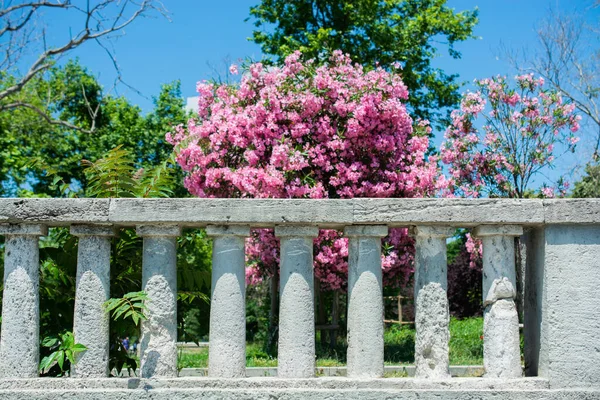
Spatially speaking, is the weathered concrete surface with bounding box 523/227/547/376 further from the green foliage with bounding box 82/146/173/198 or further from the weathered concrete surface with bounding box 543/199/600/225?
the green foliage with bounding box 82/146/173/198

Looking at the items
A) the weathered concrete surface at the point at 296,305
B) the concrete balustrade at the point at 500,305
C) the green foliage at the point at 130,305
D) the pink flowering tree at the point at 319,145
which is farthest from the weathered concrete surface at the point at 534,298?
the pink flowering tree at the point at 319,145

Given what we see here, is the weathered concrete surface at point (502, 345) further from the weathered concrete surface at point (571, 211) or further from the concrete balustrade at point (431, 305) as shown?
the weathered concrete surface at point (571, 211)

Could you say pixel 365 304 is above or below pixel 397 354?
above

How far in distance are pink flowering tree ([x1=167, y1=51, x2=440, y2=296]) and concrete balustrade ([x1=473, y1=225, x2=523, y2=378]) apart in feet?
18.8

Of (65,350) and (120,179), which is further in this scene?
(120,179)

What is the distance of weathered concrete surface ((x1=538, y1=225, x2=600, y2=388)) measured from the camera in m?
4.88

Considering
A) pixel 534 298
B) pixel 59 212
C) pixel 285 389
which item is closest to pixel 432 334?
pixel 534 298

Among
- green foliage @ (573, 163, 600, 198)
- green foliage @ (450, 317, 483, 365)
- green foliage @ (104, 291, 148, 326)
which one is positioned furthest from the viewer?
green foliage @ (573, 163, 600, 198)

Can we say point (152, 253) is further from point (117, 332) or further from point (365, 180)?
point (365, 180)

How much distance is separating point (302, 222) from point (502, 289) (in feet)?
5.02

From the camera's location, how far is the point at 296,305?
4.93 metres

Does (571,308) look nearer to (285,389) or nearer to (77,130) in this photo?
(285,389)

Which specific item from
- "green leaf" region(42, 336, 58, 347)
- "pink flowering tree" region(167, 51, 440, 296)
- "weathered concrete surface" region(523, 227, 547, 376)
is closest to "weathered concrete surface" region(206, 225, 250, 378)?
"green leaf" region(42, 336, 58, 347)

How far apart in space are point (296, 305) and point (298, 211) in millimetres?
672
